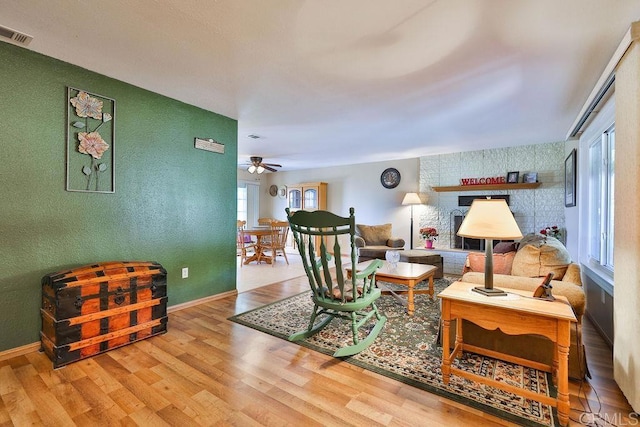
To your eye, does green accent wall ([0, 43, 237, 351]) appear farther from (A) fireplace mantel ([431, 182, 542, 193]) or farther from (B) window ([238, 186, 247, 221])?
(B) window ([238, 186, 247, 221])

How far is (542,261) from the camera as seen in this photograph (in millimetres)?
2295

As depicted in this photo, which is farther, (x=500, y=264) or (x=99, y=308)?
(x=500, y=264)

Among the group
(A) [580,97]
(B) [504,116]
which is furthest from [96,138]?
(A) [580,97]

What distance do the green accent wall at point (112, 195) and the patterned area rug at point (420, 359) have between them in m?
Result: 1.07

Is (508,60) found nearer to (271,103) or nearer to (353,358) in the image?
(271,103)

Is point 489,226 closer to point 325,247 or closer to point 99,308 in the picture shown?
point 325,247

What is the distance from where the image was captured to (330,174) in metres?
7.48

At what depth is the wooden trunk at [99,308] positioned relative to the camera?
2037 millimetres

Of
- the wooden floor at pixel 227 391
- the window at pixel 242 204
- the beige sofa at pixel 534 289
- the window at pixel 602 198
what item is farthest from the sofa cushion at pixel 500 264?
the window at pixel 242 204

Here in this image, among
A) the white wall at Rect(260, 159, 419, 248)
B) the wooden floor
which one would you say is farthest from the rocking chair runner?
the white wall at Rect(260, 159, 419, 248)

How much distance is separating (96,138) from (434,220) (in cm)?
543

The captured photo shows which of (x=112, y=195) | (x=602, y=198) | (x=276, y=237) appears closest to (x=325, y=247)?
(x=112, y=195)

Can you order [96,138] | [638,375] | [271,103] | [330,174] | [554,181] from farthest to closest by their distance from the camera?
[330,174]
[554,181]
[271,103]
[96,138]
[638,375]

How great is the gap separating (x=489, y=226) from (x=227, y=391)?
6.02ft
